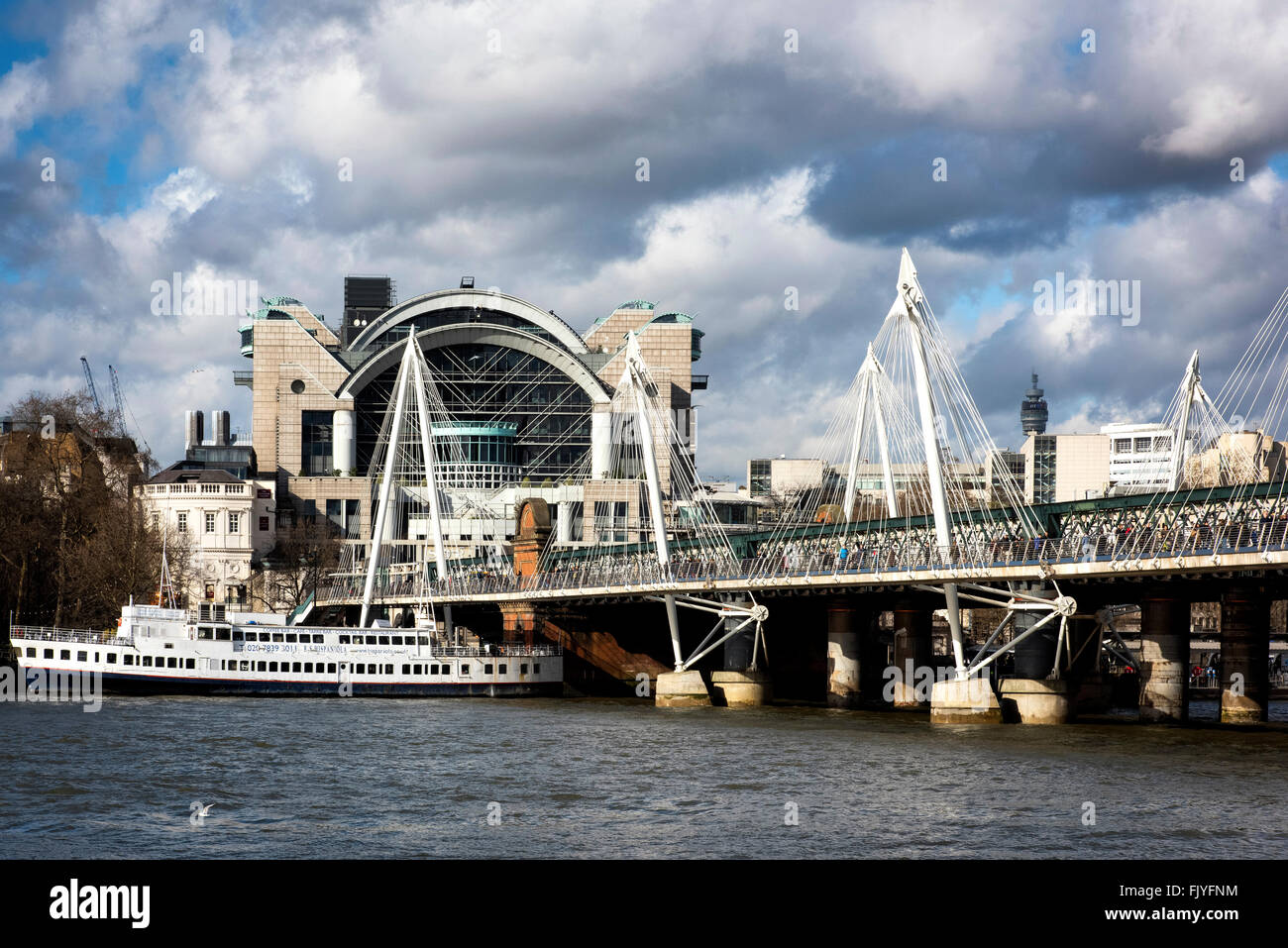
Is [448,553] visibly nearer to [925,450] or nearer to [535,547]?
[535,547]

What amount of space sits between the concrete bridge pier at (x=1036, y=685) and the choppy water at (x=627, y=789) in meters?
1.43

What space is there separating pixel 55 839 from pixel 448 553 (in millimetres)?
108157

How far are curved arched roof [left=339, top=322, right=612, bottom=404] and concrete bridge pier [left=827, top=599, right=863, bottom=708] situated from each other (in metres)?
81.4

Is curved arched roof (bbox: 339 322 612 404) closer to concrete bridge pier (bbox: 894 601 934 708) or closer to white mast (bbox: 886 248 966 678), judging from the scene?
concrete bridge pier (bbox: 894 601 934 708)

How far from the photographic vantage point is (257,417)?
519 ft

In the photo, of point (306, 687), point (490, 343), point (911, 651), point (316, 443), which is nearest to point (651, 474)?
point (911, 651)

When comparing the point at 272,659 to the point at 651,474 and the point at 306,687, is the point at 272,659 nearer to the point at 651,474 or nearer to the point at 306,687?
the point at 306,687

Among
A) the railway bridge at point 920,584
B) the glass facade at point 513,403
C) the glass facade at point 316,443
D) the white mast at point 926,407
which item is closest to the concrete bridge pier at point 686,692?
the railway bridge at point 920,584

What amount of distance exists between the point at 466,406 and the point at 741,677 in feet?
292

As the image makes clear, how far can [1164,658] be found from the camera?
7150 centimetres

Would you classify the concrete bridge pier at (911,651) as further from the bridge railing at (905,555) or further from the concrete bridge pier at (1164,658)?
the concrete bridge pier at (1164,658)

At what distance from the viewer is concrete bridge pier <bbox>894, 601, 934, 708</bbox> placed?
87.3 meters

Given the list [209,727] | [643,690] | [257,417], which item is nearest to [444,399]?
[257,417]

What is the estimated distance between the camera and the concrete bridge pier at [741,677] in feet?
280
